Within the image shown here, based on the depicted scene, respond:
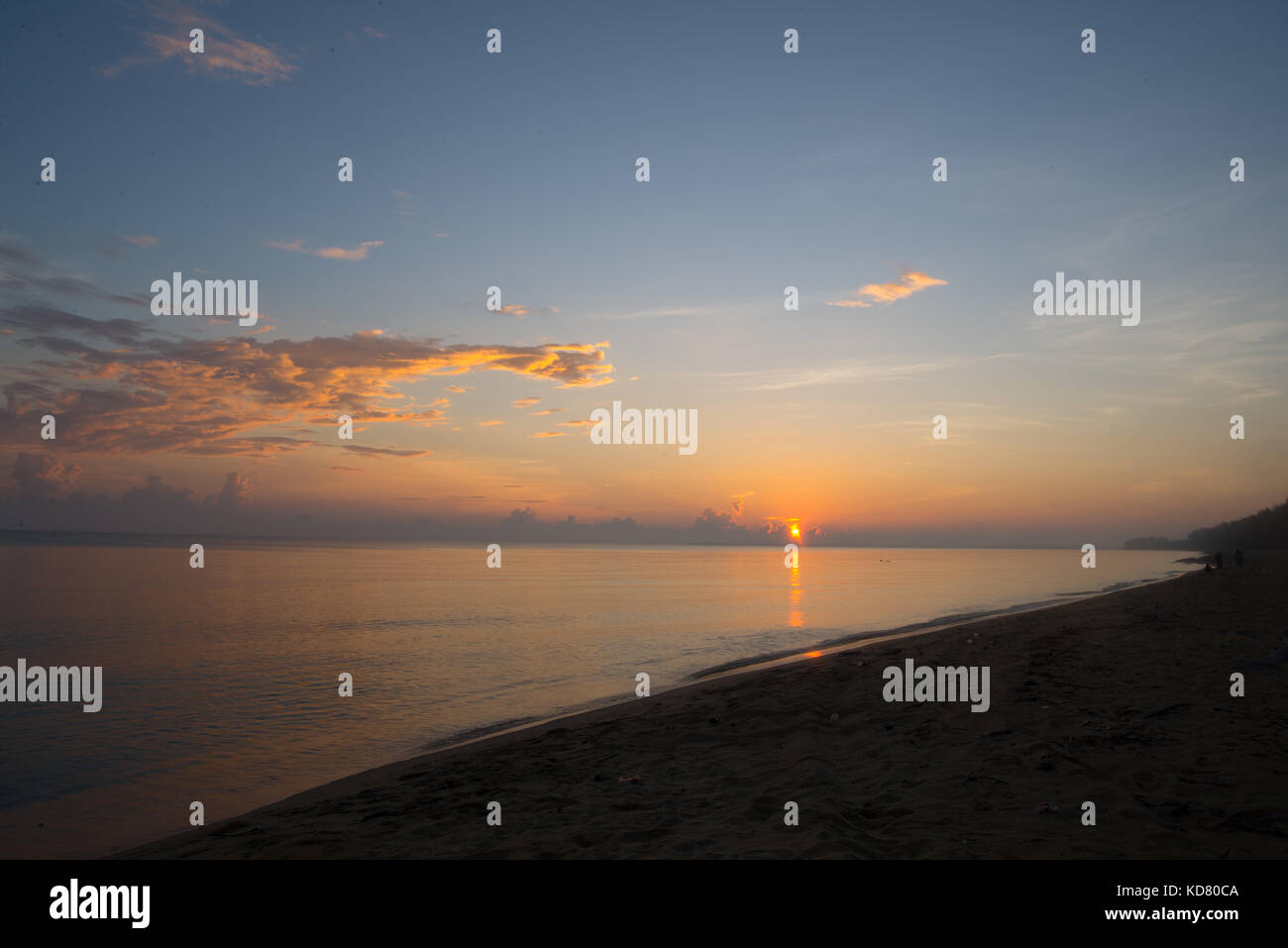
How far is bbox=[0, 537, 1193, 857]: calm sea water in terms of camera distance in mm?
13461

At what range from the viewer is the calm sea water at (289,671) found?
13461 mm

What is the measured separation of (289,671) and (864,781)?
74.5ft

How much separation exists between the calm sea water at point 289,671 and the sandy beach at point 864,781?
279cm

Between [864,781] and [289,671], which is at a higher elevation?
[864,781]

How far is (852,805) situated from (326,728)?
14124 mm

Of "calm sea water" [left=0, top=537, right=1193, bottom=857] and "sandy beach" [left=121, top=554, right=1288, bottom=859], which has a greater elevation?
"sandy beach" [left=121, top=554, right=1288, bottom=859]

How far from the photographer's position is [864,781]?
9.75 meters

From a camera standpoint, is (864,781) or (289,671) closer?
(864,781)

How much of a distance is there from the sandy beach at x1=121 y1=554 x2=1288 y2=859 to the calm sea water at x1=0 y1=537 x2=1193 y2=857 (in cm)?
279

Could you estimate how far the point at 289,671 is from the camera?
25.6 meters

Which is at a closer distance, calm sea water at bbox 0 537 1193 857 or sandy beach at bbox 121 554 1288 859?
sandy beach at bbox 121 554 1288 859

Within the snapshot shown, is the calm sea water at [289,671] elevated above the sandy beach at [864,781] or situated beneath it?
situated beneath
